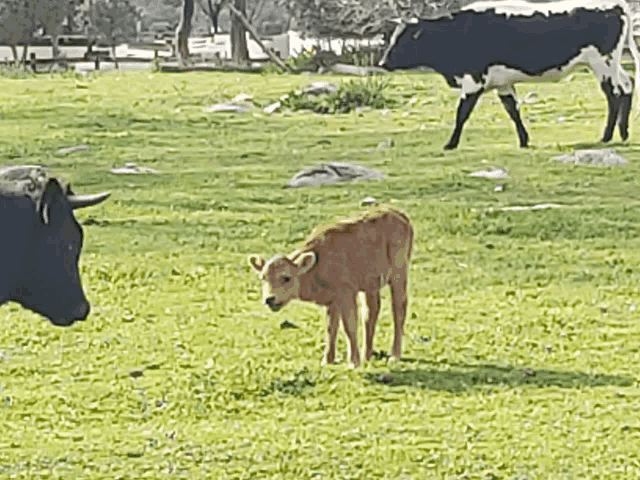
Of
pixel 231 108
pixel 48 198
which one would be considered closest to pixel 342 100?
pixel 231 108

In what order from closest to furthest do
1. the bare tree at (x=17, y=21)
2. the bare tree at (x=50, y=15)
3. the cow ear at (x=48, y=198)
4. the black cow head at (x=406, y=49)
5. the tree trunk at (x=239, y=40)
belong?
the cow ear at (x=48, y=198)
the black cow head at (x=406, y=49)
the tree trunk at (x=239, y=40)
the bare tree at (x=17, y=21)
the bare tree at (x=50, y=15)

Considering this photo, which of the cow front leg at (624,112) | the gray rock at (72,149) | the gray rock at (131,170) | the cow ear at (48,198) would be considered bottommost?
the gray rock at (72,149)

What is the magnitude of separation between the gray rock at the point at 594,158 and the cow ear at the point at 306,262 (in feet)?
29.4

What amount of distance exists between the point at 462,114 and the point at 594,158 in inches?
90.6

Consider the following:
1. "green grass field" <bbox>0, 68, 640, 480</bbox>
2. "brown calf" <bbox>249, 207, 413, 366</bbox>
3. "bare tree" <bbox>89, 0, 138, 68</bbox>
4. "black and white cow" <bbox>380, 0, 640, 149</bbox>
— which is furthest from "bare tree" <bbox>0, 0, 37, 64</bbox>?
"brown calf" <bbox>249, 207, 413, 366</bbox>

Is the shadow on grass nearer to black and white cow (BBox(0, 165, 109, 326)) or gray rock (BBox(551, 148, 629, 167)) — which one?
black and white cow (BBox(0, 165, 109, 326))

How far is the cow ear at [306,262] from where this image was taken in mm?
7332

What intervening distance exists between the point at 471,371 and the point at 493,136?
11.5m

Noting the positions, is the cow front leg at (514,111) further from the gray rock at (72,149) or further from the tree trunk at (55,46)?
the tree trunk at (55,46)

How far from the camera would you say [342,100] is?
894 inches

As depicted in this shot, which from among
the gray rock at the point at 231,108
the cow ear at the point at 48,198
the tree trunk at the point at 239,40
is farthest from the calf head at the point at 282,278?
the tree trunk at the point at 239,40

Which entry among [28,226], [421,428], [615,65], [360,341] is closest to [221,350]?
[360,341]

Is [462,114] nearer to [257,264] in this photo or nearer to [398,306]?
[398,306]

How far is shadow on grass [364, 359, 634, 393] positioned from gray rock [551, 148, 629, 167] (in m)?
8.43
